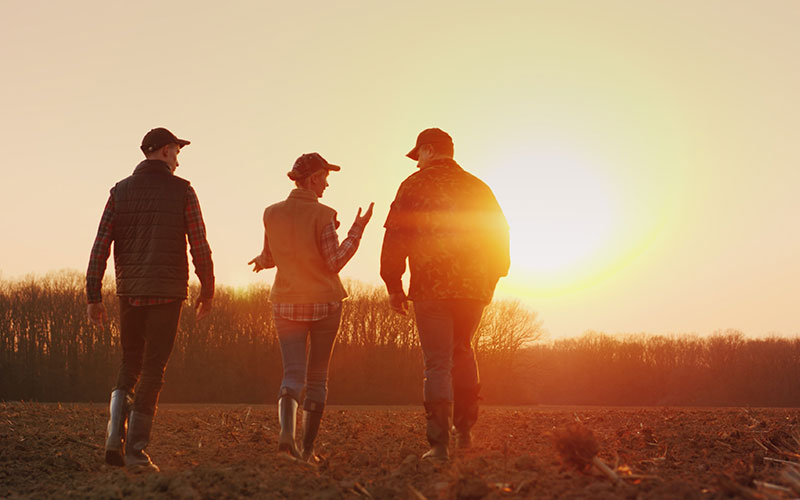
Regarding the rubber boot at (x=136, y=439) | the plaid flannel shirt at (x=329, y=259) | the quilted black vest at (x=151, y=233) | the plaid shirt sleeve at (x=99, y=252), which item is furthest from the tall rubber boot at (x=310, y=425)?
the plaid shirt sleeve at (x=99, y=252)

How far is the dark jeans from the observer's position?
21.1 ft

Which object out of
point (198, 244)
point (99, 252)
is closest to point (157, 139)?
point (198, 244)

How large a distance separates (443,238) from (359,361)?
3752cm

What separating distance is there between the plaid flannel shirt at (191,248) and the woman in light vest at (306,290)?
57 centimetres

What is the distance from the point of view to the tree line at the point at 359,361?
137 feet

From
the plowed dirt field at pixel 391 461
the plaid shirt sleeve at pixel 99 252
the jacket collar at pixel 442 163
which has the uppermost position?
the jacket collar at pixel 442 163

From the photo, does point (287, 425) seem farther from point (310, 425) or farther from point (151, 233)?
point (151, 233)

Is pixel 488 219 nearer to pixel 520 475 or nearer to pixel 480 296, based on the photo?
pixel 480 296

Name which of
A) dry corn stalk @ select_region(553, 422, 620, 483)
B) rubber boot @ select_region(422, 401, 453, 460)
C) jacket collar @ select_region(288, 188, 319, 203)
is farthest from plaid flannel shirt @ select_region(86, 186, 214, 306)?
dry corn stalk @ select_region(553, 422, 620, 483)

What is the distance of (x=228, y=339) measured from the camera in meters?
44.8

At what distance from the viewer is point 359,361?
43.3 metres

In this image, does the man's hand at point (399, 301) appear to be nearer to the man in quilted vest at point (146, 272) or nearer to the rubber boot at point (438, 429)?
the rubber boot at point (438, 429)

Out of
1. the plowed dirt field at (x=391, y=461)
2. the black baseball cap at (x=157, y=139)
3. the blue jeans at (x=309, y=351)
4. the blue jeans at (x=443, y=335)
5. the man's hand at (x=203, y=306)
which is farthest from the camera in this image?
the black baseball cap at (x=157, y=139)

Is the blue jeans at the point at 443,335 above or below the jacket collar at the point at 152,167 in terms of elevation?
below
